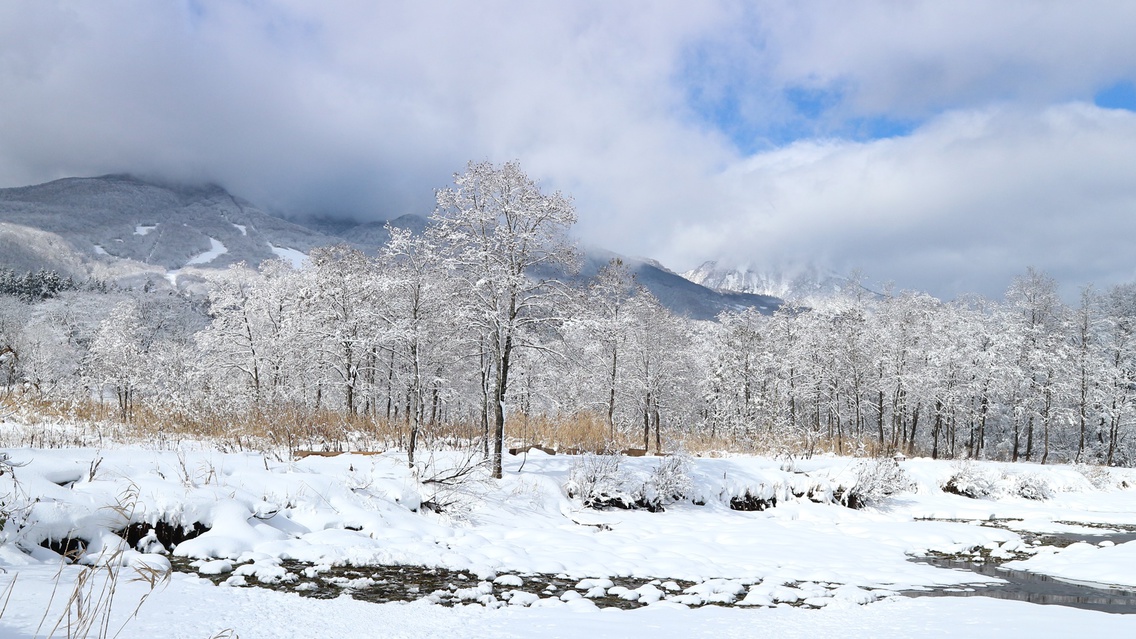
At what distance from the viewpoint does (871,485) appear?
17047 mm

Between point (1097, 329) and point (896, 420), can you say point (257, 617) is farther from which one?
point (1097, 329)

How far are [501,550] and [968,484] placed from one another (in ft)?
59.8

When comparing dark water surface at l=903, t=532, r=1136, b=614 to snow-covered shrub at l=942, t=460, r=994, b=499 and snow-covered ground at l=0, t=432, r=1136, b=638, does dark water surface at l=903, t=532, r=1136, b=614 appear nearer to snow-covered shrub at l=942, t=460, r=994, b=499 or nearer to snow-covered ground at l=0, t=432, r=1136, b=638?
snow-covered ground at l=0, t=432, r=1136, b=638

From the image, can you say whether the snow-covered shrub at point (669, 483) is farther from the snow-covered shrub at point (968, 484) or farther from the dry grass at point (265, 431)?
the snow-covered shrub at point (968, 484)

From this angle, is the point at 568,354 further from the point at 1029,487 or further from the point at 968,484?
the point at 1029,487

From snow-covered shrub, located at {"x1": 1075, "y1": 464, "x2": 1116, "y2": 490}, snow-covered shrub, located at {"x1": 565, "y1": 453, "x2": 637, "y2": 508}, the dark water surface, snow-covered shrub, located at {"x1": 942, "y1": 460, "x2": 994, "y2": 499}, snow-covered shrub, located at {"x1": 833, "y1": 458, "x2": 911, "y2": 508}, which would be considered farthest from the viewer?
snow-covered shrub, located at {"x1": 1075, "y1": 464, "x2": 1116, "y2": 490}

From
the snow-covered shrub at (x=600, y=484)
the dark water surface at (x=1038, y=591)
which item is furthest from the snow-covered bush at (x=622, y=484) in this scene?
the dark water surface at (x=1038, y=591)

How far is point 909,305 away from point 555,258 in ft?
115

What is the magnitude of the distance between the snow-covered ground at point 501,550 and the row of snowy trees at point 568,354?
2.73m

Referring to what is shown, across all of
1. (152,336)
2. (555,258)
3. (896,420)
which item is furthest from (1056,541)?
(152,336)

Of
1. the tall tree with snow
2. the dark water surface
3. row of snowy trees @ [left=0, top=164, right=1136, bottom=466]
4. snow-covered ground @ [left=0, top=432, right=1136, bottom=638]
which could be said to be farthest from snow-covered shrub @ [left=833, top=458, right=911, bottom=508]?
the tall tree with snow

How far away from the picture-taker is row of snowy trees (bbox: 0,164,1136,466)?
14797mm

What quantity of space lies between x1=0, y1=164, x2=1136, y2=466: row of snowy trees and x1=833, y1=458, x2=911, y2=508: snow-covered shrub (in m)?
4.11

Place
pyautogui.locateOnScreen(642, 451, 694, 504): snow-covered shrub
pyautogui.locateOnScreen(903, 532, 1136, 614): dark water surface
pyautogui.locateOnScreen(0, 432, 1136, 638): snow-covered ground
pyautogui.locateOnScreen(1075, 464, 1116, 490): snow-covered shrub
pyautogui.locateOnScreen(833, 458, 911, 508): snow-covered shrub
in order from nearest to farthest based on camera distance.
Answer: pyautogui.locateOnScreen(0, 432, 1136, 638): snow-covered ground
pyautogui.locateOnScreen(903, 532, 1136, 614): dark water surface
pyautogui.locateOnScreen(642, 451, 694, 504): snow-covered shrub
pyautogui.locateOnScreen(833, 458, 911, 508): snow-covered shrub
pyautogui.locateOnScreen(1075, 464, 1116, 490): snow-covered shrub
